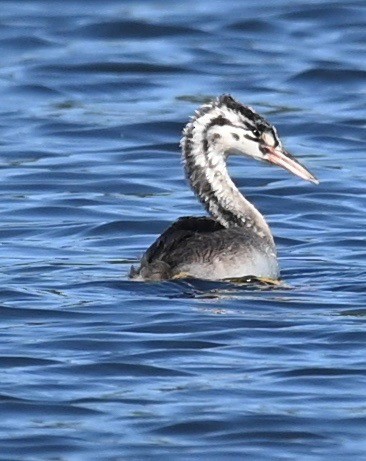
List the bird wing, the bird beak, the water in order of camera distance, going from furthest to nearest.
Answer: the bird beak → the bird wing → the water

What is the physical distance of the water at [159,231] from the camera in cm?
1034

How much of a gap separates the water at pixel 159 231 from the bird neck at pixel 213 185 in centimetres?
71

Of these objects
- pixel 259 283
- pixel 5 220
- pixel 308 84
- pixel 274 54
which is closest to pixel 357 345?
pixel 259 283

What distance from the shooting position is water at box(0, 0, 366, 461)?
407 inches

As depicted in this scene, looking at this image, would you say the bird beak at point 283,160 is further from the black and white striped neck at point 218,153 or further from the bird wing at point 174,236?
the bird wing at point 174,236

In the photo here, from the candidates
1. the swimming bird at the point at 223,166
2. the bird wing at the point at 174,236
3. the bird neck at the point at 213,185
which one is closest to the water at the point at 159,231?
the bird wing at the point at 174,236

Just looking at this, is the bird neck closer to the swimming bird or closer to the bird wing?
the swimming bird

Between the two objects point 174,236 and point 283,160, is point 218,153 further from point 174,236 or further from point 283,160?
point 174,236

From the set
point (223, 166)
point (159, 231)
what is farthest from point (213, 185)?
point (159, 231)

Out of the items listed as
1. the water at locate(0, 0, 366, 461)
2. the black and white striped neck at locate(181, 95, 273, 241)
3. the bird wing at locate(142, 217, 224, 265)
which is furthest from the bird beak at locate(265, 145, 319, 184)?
the bird wing at locate(142, 217, 224, 265)

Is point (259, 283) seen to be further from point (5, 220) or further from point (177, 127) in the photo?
point (177, 127)

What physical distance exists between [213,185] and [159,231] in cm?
199

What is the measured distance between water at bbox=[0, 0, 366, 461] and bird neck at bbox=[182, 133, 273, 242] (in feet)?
2.32

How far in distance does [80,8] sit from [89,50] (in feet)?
8.58
